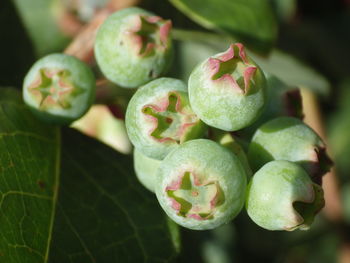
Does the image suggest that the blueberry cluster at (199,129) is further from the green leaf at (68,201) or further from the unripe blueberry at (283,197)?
the green leaf at (68,201)

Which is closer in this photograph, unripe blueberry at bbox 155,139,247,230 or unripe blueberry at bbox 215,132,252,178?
unripe blueberry at bbox 155,139,247,230

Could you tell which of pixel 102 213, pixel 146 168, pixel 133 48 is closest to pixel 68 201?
pixel 102 213

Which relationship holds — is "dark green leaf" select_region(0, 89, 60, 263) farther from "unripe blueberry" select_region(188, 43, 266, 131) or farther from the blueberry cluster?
"unripe blueberry" select_region(188, 43, 266, 131)

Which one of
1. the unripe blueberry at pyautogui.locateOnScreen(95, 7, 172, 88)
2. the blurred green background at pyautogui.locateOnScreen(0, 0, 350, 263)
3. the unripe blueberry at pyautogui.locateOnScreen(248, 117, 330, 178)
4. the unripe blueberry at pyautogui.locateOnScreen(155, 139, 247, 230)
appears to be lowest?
the blurred green background at pyautogui.locateOnScreen(0, 0, 350, 263)

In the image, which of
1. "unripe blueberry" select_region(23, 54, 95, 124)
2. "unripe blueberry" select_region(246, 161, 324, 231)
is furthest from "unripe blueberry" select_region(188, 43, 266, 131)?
"unripe blueberry" select_region(23, 54, 95, 124)

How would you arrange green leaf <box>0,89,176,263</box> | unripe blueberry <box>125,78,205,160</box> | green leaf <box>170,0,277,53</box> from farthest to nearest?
green leaf <box>170,0,277,53</box>
green leaf <box>0,89,176,263</box>
unripe blueberry <box>125,78,205,160</box>

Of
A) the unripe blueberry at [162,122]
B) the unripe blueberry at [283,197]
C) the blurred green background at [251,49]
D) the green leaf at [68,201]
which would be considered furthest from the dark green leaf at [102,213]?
the unripe blueberry at [283,197]

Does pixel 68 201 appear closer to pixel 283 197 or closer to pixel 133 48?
pixel 133 48
